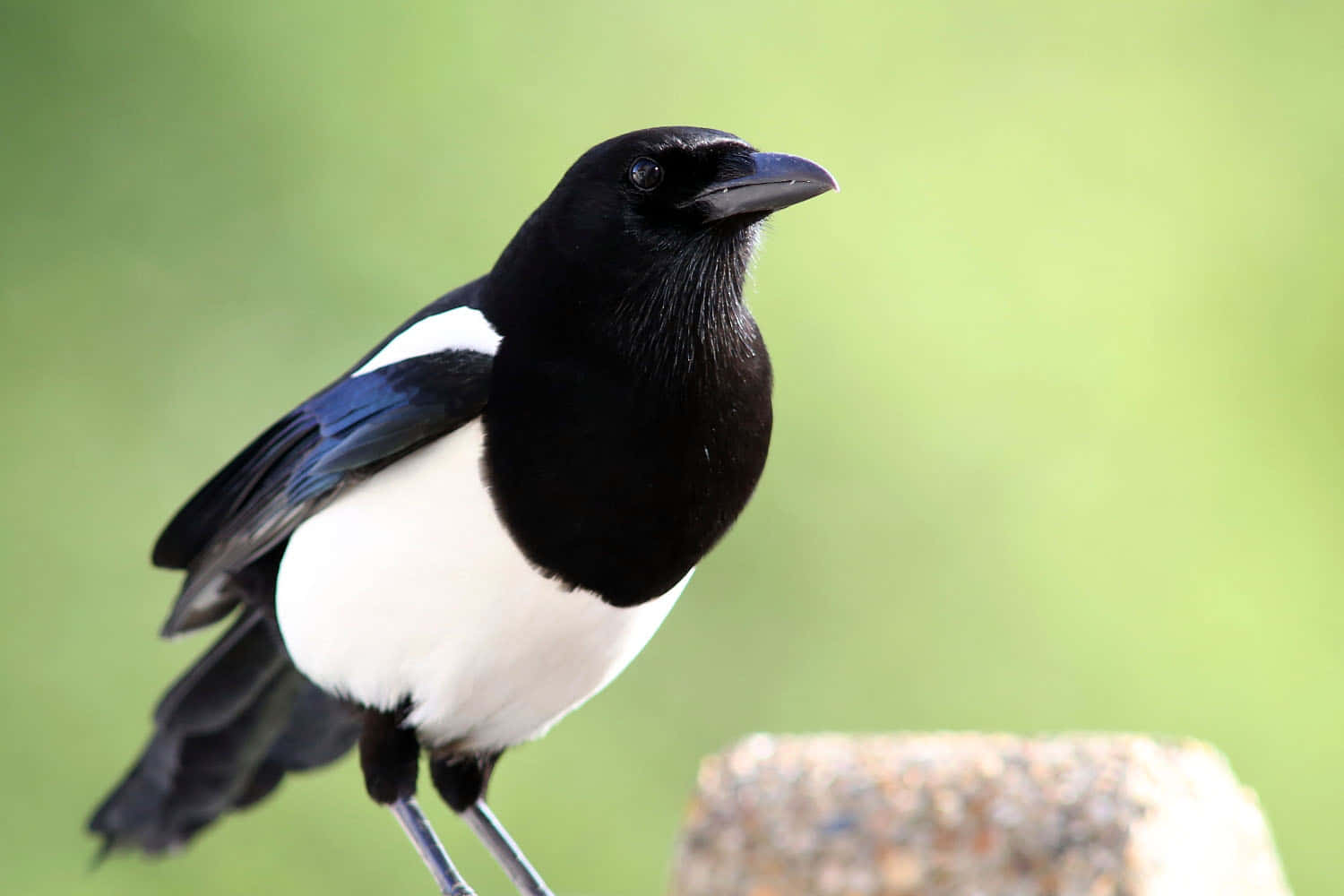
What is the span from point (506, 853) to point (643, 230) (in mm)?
601

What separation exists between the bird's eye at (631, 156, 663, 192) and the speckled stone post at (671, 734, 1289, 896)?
991 mm

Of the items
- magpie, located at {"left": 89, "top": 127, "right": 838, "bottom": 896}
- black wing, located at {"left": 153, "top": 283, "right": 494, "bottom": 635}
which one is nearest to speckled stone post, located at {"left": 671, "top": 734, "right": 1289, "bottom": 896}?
magpie, located at {"left": 89, "top": 127, "right": 838, "bottom": 896}

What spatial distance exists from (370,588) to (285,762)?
521 millimetres

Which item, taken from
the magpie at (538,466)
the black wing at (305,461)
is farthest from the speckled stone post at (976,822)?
the black wing at (305,461)

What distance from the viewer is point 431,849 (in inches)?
50.5

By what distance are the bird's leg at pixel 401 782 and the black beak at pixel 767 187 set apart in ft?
1.72

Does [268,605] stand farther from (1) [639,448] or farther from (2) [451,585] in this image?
(1) [639,448]

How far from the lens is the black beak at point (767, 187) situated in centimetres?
110

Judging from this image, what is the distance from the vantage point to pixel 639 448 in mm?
1105

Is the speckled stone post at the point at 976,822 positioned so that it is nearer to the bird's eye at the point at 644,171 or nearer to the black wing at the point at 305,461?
the black wing at the point at 305,461

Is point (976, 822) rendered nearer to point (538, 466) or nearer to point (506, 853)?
point (506, 853)

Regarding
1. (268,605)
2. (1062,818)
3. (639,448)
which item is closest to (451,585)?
(639,448)

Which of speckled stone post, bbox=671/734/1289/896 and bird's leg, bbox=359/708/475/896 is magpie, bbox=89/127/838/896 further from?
speckled stone post, bbox=671/734/1289/896

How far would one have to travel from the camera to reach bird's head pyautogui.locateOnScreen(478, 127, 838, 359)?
1135 millimetres
